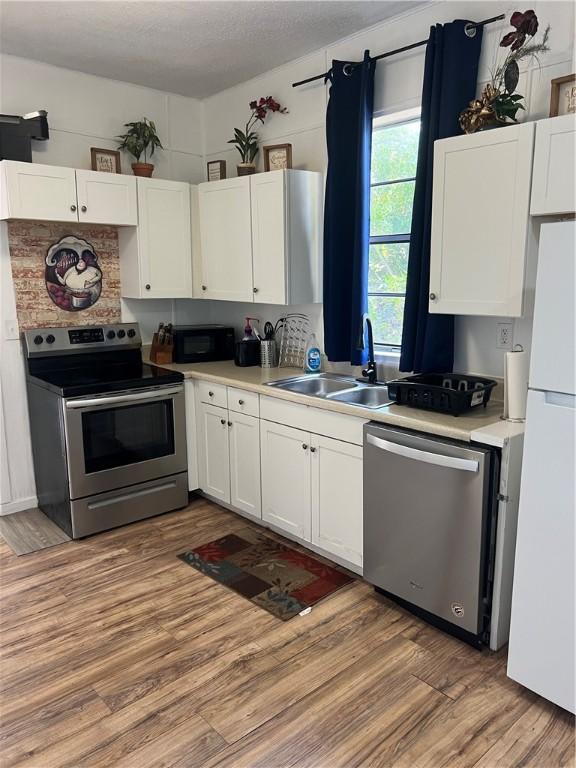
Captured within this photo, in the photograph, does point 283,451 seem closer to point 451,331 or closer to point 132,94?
point 451,331

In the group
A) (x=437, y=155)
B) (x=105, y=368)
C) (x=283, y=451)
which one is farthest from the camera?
(x=105, y=368)

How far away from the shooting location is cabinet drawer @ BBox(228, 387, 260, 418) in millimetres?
3287

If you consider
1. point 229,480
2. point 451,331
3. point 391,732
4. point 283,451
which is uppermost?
point 451,331

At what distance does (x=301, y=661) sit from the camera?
2312 millimetres

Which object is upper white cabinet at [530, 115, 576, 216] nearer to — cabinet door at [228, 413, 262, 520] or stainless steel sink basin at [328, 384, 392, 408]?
stainless steel sink basin at [328, 384, 392, 408]

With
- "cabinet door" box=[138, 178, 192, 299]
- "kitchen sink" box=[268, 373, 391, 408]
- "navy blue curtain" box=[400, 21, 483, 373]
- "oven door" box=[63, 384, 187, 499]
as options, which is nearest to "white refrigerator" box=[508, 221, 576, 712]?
"navy blue curtain" box=[400, 21, 483, 373]

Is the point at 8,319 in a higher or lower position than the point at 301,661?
higher

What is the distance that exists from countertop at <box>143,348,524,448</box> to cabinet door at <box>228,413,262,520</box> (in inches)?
8.7

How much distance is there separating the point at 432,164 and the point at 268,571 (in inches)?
85.3

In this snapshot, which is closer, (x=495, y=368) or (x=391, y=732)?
(x=391, y=732)

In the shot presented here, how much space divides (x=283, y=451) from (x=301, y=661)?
3.69 ft

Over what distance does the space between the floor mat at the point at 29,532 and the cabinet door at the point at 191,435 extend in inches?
32.9

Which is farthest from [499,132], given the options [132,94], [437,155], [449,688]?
[132,94]

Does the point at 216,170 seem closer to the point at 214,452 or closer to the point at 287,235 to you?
the point at 287,235
